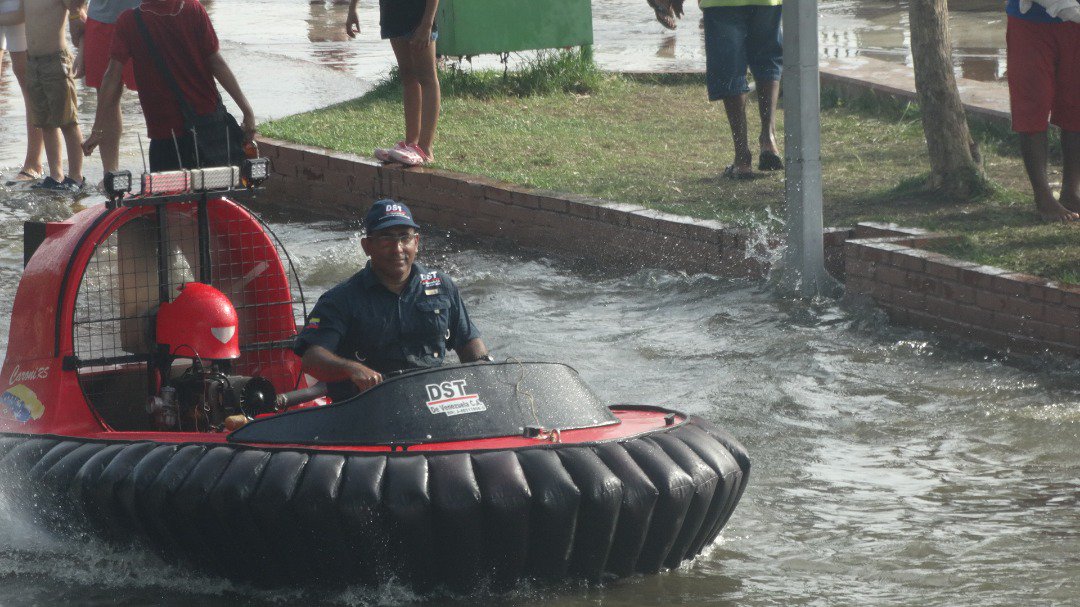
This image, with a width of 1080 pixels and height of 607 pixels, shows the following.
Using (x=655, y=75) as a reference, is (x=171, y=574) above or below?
below

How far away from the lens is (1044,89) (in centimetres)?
754

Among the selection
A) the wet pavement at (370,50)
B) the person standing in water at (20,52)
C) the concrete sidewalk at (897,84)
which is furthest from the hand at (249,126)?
the concrete sidewalk at (897,84)

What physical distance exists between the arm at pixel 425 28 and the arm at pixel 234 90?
1.89 metres

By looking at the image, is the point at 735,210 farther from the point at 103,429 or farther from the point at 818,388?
the point at 103,429

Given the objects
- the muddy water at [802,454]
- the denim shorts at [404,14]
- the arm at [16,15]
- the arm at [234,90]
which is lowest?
the muddy water at [802,454]

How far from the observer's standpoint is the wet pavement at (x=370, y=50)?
1275cm

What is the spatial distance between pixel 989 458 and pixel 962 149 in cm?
314

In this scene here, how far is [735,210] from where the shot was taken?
8469 millimetres

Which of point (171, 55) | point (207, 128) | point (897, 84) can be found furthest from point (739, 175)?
point (171, 55)

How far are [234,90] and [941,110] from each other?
380 cm

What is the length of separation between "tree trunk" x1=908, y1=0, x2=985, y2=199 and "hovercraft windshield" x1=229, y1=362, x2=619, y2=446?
435cm

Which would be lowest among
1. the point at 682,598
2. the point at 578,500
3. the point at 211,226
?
the point at 682,598

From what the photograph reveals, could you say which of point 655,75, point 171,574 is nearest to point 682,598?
point 171,574

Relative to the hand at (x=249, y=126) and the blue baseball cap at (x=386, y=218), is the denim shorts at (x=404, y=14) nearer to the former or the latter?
the hand at (x=249, y=126)
